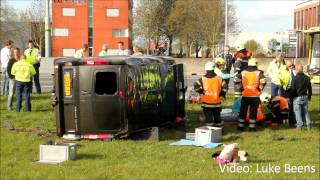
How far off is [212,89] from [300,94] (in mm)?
2231

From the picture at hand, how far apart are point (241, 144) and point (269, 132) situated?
1841 mm

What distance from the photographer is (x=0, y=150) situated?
10727mm

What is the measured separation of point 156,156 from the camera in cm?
980

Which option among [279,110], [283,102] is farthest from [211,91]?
[283,102]

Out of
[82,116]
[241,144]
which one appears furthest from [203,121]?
[82,116]

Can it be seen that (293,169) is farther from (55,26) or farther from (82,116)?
(55,26)

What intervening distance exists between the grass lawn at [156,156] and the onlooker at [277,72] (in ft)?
9.54

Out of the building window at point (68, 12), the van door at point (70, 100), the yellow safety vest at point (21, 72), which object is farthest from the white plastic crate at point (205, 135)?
the building window at point (68, 12)

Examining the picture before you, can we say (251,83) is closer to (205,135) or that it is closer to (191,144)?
(205,135)

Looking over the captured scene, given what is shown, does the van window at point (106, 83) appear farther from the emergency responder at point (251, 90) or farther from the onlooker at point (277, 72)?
the onlooker at point (277, 72)

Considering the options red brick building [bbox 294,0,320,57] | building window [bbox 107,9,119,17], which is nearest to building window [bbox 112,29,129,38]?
building window [bbox 107,9,119,17]

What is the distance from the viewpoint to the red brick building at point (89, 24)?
71.2 metres

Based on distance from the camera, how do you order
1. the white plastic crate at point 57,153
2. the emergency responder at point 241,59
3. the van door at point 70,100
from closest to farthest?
the white plastic crate at point 57,153 < the van door at point 70,100 < the emergency responder at point 241,59

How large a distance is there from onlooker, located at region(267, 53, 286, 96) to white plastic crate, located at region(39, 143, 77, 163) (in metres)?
8.62
